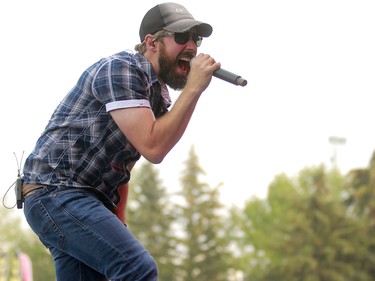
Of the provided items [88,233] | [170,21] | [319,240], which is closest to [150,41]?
[170,21]

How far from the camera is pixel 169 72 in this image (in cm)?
406

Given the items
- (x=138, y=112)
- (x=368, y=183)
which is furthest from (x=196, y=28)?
(x=368, y=183)

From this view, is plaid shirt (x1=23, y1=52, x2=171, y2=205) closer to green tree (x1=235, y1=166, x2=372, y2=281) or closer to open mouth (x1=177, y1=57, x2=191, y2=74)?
open mouth (x1=177, y1=57, x2=191, y2=74)

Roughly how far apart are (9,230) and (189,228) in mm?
22353

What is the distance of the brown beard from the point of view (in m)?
4.07

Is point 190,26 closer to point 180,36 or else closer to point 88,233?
point 180,36

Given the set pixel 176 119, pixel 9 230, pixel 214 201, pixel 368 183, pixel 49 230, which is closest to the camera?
pixel 176 119

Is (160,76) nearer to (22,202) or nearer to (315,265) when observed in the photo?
(22,202)

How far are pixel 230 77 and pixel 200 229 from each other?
45.9 meters

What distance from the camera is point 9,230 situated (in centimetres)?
6725

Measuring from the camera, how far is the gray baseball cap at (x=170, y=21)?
4093 mm

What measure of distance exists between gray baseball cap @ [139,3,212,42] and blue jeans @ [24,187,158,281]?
33.6 inches

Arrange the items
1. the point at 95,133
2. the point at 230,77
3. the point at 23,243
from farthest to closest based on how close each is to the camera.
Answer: the point at 23,243 → the point at 95,133 → the point at 230,77

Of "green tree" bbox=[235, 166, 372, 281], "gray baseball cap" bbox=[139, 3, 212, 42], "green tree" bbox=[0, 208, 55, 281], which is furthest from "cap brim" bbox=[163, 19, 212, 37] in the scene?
"green tree" bbox=[0, 208, 55, 281]
